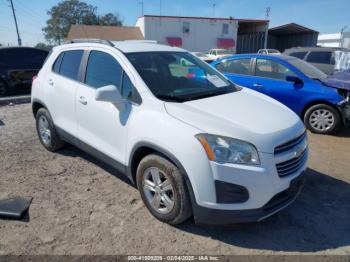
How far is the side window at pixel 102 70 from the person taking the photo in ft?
11.0

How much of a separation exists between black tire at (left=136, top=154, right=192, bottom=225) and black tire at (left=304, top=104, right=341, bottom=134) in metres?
A: 4.18

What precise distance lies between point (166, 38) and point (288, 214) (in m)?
39.8

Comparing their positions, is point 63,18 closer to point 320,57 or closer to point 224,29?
point 224,29

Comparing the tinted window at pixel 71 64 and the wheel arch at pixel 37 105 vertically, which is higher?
the tinted window at pixel 71 64

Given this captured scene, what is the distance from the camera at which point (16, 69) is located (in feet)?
31.1

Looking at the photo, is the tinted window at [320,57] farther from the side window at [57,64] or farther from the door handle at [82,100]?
the door handle at [82,100]

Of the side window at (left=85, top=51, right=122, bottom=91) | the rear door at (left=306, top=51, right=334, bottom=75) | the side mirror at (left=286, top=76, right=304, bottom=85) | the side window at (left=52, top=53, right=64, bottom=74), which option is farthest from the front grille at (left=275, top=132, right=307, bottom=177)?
the rear door at (left=306, top=51, right=334, bottom=75)

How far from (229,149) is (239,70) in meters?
4.69

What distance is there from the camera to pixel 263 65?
640 cm

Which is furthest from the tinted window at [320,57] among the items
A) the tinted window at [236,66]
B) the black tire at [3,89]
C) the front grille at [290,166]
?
the black tire at [3,89]

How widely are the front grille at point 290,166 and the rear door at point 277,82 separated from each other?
10.7 ft

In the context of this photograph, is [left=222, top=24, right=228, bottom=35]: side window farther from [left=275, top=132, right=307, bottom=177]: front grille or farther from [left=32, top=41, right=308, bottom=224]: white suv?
[left=275, top=132, right=307, bottom=177]: front grille

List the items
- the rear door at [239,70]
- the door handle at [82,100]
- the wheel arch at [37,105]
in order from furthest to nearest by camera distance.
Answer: the rear door at [239,70] → the wheel arch at [37,105] → the door handle at [82,100]

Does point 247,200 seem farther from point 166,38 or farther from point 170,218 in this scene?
point 166,38
